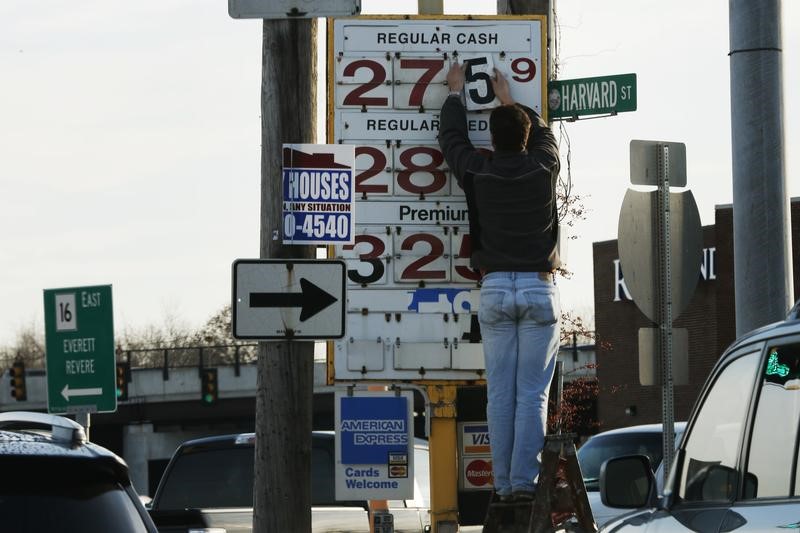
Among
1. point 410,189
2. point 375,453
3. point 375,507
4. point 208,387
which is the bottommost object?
point 208,387

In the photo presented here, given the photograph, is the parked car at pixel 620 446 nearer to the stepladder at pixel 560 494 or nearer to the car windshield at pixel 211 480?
the car windshield at pixel 211 480

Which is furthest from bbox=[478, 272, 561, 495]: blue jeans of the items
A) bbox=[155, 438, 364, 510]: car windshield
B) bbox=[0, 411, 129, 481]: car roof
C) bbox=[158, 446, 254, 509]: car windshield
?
bbox=[0, 411, 129, 481]: car roof

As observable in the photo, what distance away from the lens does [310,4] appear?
9.49 meters

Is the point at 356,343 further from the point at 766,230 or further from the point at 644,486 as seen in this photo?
the point at 644,486

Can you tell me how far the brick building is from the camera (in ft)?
147

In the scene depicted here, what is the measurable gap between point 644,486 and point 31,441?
2188mm

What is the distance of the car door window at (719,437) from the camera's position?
18.3 ft

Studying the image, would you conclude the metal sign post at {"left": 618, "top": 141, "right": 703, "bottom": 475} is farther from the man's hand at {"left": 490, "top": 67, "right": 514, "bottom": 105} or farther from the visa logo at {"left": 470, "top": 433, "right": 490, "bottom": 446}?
the visa logo at {"left": 470, "top": 433, "right": 490, "bottom": 446}

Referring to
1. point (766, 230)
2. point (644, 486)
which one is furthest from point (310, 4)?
point (644, 486)

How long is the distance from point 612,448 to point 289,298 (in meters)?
6.49

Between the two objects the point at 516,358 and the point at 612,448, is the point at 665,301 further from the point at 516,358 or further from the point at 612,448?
the point at 612,448

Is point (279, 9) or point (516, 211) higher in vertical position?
point (279, 9)

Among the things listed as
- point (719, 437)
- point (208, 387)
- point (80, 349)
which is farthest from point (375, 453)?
point (208, 387)

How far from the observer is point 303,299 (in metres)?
9.42
